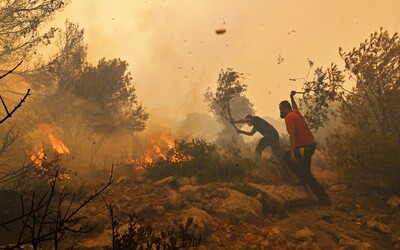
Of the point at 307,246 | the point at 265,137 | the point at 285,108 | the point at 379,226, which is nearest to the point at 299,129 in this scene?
the point at 285,108

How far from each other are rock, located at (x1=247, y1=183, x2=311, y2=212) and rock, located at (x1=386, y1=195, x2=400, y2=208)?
72.4 inches

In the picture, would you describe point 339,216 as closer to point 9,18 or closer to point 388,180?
point 388,180

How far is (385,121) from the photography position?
8.22m

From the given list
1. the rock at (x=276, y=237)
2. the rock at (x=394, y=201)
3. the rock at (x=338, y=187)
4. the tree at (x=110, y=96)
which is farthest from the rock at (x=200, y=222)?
the tree at (x=110, y=96)

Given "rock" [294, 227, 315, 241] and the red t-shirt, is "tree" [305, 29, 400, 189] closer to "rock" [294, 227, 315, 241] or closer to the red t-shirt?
the red t-shirt

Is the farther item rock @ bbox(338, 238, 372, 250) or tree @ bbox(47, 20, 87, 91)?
tree @ bbox(47, 20, 87, 91)

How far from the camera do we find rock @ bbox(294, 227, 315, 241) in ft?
18.1

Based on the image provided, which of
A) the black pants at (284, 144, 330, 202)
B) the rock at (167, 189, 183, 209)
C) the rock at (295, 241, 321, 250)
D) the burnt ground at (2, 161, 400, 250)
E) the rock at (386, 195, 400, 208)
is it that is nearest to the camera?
the rock at (295, 241, 321, 250)

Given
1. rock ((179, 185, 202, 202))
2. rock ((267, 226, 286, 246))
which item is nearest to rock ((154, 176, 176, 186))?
rock ((179, 185, 202, 202))

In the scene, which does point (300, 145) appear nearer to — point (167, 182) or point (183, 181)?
point (183, 181)

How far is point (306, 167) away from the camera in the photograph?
7949 mm

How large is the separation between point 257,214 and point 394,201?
3.40 metres

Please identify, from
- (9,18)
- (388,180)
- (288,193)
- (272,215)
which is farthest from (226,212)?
(9,18)

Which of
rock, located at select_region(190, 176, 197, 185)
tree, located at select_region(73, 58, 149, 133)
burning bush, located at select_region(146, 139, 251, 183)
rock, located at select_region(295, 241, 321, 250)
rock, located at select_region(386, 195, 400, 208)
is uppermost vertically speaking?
tree, located at select_region(73, 58, 149, 133)
